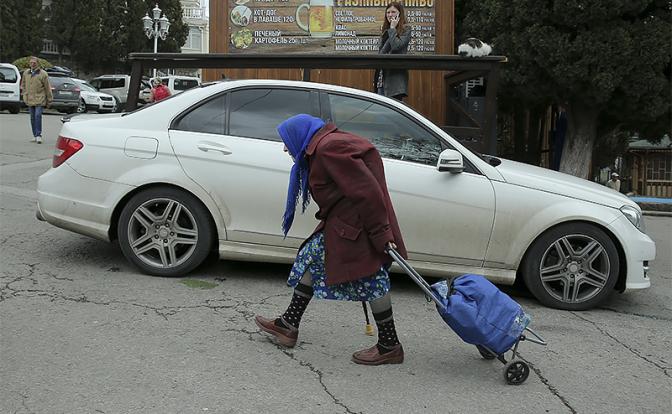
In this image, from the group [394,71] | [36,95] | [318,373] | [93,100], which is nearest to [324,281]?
[318,373]

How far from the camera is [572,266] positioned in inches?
216

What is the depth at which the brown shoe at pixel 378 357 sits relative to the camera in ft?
13.6

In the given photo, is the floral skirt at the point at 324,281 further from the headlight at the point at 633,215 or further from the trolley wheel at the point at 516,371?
the headlight at the point at 633,215

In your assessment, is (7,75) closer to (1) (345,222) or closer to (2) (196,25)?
(1) (345,222)

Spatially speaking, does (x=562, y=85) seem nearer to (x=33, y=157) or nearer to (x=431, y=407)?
(x=431, y=407)

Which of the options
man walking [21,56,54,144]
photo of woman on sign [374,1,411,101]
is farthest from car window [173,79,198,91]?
photo of woman on sign [374,1,411,101]

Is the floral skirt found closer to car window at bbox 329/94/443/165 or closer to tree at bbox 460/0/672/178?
car window at bbox 329/94/443/165

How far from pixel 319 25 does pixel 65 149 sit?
18.9 feet

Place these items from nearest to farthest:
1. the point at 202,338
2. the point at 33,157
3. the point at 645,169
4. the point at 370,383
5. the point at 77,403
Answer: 1. the point at 77,403
2. the point at 370,383
3. the point at 202,338
4. the point at 33,157
5. the point at 645,169

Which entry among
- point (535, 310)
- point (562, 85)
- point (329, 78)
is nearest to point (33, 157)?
point (329, 78)

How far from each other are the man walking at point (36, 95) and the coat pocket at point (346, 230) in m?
12.1

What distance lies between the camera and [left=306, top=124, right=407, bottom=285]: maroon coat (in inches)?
150

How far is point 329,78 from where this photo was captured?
1017 centimetres

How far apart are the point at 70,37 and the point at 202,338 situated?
48947 millimetres
